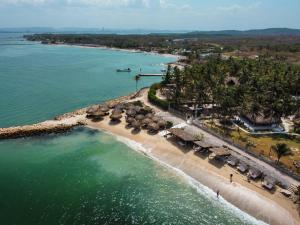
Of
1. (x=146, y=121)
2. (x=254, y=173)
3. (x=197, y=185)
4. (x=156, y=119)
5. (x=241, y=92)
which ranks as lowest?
(x=197, y=185)

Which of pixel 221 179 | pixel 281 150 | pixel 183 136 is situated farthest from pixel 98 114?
pixel 281 150

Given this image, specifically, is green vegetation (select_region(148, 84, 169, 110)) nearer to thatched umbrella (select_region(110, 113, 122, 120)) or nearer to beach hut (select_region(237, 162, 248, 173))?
thatched umbrella (select_region(110, 113, 122, 120))

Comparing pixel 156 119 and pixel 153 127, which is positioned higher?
pixel 156 119

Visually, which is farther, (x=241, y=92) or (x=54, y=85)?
(x=54, y=85)

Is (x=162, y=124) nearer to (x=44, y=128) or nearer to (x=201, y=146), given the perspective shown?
(x=201, y=146)

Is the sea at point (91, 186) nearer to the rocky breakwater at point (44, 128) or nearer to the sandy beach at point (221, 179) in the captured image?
the sandy beach at point (221, 179)

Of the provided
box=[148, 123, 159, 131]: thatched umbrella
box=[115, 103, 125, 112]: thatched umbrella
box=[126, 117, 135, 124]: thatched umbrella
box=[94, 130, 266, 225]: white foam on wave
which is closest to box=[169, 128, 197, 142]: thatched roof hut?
box=[148, 123, 159, 131]: thatched umbrella

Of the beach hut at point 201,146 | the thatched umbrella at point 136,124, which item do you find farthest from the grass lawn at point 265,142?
the thatched umbrella at point 136,124

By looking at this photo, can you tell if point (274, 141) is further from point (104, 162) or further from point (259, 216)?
point (104, 162)
